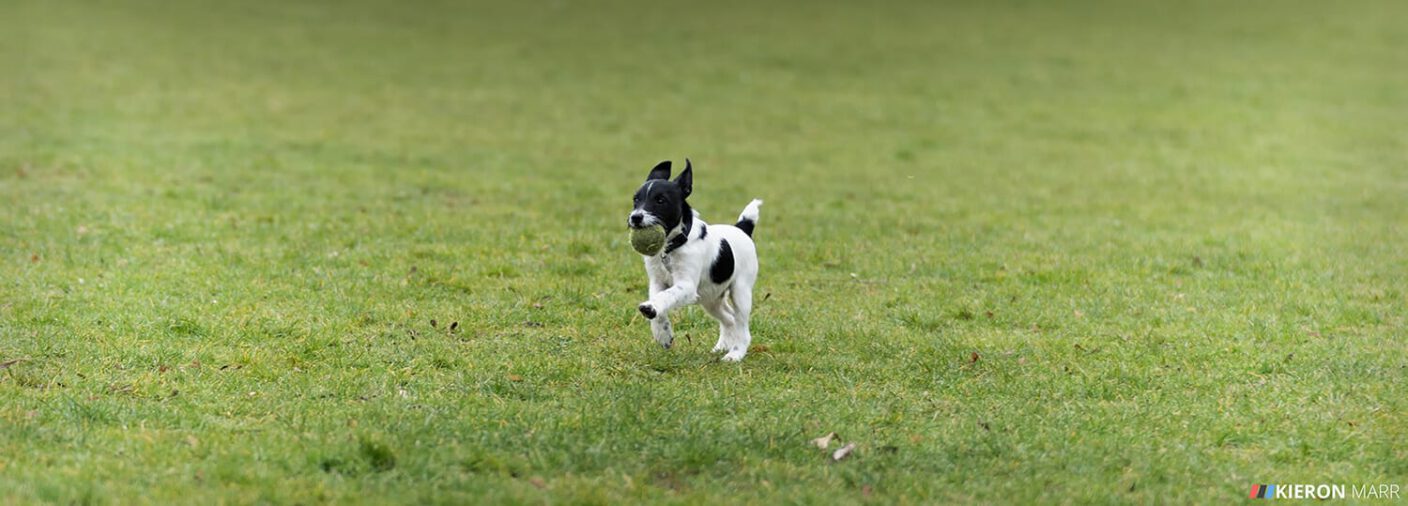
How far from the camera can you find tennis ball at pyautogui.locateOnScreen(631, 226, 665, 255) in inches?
367

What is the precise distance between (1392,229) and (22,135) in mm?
21386

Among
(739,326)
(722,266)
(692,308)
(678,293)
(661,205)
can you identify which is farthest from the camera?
(692,308)

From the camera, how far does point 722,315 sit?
10352 millimetres

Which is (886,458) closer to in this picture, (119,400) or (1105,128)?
(119,400)

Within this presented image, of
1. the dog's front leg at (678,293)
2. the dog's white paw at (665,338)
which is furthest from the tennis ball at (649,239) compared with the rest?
the dog's white paw at (665,338)

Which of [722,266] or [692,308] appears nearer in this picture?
[722,266]

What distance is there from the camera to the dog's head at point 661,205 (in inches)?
364

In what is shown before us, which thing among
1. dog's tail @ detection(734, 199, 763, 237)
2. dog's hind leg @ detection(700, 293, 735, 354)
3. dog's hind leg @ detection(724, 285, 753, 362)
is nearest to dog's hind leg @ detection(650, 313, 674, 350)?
dog's hind leg @ detection(700, 293, 735, 354)

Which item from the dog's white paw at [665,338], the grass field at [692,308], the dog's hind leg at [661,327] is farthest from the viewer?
the dog's white paw at [665,338]

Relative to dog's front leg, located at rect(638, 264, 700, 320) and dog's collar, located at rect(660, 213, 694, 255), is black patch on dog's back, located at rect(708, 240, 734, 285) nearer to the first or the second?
dog's front leg, located at rect(638, 264, 700, 320)

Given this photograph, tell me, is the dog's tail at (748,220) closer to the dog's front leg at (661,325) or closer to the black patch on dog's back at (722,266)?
the black patch on dog's back at (722,266)

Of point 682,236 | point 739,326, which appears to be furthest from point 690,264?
point 739,326

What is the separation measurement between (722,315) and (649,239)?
1.24 m

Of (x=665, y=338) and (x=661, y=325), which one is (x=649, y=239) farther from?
(x=665, y=338)
